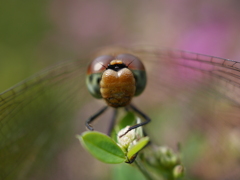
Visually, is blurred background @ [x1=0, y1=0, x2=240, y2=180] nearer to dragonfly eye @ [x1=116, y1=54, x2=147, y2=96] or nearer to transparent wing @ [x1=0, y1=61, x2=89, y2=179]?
transparent wing @ [x1=0, y1=61, x2=89, y2=179]

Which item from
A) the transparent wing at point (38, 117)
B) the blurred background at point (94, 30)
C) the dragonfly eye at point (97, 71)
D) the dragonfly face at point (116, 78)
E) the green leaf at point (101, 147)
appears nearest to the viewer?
the green leaf at point (101, 147)

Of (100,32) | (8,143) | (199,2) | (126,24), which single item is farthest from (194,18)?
(8,143)

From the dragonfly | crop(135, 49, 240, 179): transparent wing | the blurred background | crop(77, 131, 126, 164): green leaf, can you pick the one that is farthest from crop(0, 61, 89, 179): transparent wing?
crop(77, 131, 126, 164): green leaf

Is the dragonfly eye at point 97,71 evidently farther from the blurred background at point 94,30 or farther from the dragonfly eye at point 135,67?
the blurred background at point 94,30

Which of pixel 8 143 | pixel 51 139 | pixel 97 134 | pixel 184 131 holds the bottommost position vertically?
pixel 184 131

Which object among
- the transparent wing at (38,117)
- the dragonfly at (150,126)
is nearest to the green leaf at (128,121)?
the dragonfly at (150,126)

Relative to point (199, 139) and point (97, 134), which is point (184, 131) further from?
point (97, 134)
